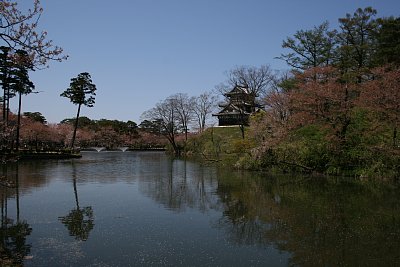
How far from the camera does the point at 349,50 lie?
30.3 m

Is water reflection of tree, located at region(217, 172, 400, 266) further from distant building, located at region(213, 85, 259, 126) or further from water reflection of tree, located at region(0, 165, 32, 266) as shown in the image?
distant building, located at region(213, 85, 259, 126)

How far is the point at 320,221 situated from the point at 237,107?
39716 mm

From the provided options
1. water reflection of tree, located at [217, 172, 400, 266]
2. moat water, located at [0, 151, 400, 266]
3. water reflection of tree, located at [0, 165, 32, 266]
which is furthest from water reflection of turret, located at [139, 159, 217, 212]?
water reflection of tree, located at [0, 165, 32, 266]

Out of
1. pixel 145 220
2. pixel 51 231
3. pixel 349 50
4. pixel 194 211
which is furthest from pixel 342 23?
pixel 51 231

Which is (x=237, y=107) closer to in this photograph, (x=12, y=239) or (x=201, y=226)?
(x=201, y=226)

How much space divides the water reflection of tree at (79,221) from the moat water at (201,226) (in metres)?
0.03

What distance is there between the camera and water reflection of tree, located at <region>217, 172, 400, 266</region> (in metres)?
7.92

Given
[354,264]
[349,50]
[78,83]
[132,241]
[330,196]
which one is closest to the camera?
[354,264]

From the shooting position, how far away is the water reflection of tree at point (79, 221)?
9468mm

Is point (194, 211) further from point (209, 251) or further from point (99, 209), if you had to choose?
point (209, 251)

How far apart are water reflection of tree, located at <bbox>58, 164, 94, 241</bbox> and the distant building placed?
31494 millimetres

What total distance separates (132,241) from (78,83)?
44.0 meters

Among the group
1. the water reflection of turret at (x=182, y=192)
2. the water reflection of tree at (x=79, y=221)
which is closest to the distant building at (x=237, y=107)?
the water reflection of turret at (x=182, y=192)

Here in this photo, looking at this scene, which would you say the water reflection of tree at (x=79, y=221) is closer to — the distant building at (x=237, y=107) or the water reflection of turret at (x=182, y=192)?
the water reflection of turret at (x=182, y=192)
